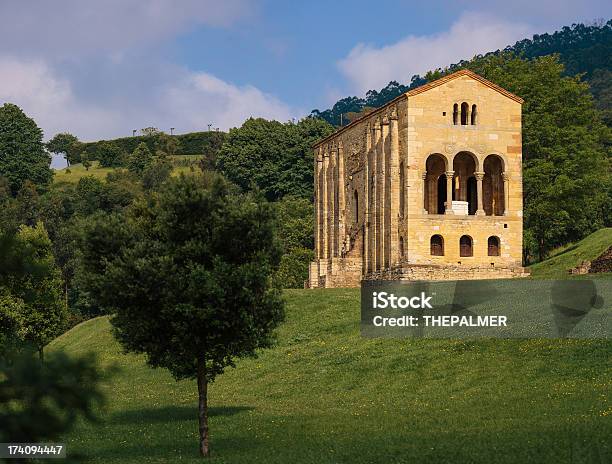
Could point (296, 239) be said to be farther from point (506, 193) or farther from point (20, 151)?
point (20, 151)

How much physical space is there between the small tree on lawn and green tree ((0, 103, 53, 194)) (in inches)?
4522

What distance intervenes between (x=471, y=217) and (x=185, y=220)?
37.2m

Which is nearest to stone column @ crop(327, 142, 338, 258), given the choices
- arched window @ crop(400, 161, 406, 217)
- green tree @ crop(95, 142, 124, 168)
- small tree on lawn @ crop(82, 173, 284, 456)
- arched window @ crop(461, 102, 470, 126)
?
arched window @ crop(400, 161, 406, 217)

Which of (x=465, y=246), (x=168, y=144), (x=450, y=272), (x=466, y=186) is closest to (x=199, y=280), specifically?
(x=450, y=272)

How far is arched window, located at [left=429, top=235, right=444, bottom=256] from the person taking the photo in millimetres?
59125

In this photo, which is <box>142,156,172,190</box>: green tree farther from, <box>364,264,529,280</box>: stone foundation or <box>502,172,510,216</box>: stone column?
<box>364,264,529,280</box>: stone foundation

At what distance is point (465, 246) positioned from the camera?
59.8 metres

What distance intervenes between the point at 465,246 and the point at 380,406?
30.2 metres

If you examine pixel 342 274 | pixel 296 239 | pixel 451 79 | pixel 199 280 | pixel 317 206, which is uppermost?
pixel 451 79

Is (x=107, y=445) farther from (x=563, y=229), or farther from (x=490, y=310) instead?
(x=563, y=229)

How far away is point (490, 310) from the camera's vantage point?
1660 inches

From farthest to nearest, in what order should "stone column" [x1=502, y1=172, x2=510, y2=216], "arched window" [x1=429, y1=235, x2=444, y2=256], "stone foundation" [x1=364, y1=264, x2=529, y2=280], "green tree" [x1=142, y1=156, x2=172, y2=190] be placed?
"green tree" [x1=142, y1=156, x2=172, y2=190]
"stone column" [x1=502, y1=172, x2=510, y2=216]
"arched window" [x1=429, y1=235, x2=444, y2=256]
"stone foundation" [x1=364, y1=264, x2=529, y2=280]

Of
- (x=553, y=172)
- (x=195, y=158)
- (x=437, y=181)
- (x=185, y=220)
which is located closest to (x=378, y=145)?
(x=437, y=181)

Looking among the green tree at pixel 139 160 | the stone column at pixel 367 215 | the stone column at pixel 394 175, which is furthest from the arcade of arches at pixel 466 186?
the green tree at pixel 139 160
